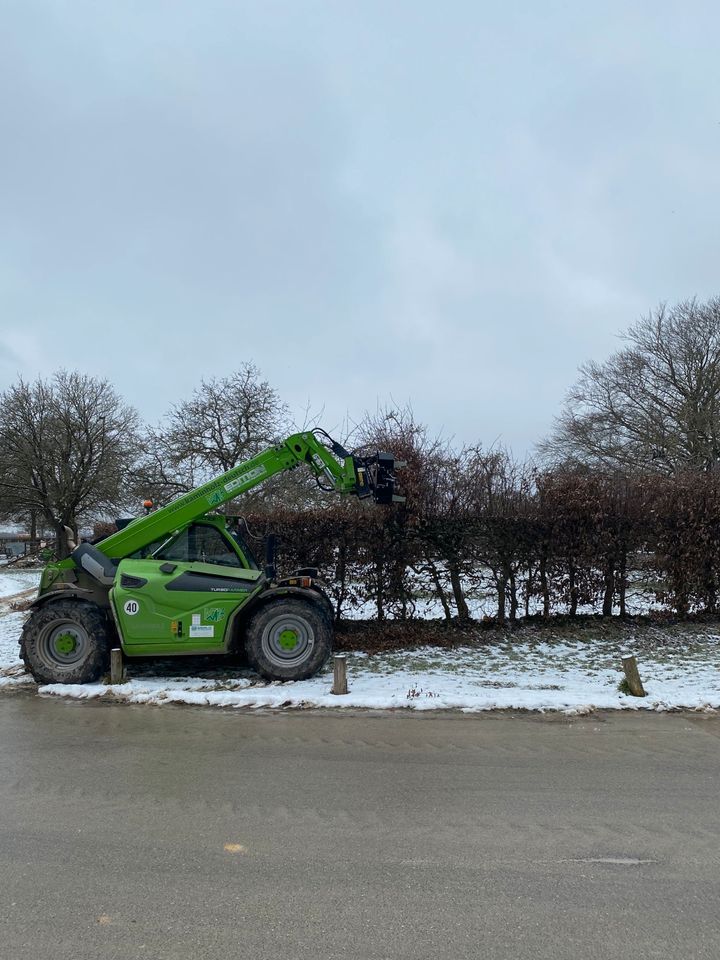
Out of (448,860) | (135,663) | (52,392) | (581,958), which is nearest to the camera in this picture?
(581,958)

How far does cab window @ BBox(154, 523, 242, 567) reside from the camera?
8.69 metres

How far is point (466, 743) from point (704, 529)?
8.03 metres

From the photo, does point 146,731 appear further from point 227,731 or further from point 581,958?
point 581,958

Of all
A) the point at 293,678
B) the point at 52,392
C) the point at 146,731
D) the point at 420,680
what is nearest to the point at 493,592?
the point at 420,680

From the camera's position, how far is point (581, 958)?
9.47 ft

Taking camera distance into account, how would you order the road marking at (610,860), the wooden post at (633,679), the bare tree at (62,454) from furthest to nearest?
the bare tree at (62,454)
the wooden post at (633,679)
the road marking at (610,860)

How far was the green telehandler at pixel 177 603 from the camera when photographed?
8203mm

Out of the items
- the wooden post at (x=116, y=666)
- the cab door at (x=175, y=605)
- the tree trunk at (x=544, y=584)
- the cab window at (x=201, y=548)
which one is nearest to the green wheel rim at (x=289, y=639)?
the cab door at (x=175, y=605)

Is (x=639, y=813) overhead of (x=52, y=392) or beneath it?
beneath

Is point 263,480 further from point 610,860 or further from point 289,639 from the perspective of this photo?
point 610,860

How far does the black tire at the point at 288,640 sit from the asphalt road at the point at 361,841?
5.87ft

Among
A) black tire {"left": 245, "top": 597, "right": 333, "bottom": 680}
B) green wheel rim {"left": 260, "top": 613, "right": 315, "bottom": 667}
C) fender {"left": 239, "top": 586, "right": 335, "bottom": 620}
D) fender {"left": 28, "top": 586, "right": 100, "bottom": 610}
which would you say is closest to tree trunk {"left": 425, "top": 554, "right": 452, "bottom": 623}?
fender {"left": 239, "top": 586, "right": 335, "bottom": 620}

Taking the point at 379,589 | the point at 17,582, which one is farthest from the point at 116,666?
the point at 17,582

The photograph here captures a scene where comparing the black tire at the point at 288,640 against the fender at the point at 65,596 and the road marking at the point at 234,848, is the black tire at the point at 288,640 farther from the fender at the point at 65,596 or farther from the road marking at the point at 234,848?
the road marking at the point at 234,848
